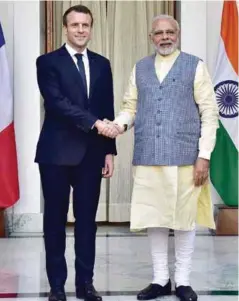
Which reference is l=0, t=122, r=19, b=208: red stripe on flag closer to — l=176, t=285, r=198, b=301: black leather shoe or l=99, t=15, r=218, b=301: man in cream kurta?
l=99, t=15, r=218, b=301: man in cream kurta

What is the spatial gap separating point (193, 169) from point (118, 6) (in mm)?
2735

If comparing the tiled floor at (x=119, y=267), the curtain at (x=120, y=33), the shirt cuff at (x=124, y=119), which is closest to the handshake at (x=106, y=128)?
the shirt cuff at (x=124, y=119)

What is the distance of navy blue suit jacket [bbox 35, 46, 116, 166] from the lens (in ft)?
10.7

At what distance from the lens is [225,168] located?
535 cm

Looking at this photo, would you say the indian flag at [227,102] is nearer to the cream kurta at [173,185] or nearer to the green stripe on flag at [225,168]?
the green stripe on flag at [225,168]

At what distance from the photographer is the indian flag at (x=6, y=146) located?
5.24 meters

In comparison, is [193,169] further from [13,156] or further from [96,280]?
[13,156]

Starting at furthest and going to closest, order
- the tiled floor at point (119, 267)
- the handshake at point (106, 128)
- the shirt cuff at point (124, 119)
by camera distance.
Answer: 1. the tiled floor at point (119, 267)
2. the shirt cuff at point (124, 119)
3. the handshake at point (106, 128)

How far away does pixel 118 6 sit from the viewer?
5.77m

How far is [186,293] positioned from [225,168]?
2071 millimetres

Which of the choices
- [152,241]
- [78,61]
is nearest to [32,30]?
[78,61]

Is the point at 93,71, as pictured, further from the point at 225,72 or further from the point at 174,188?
the point at 225,72

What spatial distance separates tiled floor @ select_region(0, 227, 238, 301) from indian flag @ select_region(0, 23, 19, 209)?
346 mm

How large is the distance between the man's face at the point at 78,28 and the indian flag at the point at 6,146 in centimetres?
203
